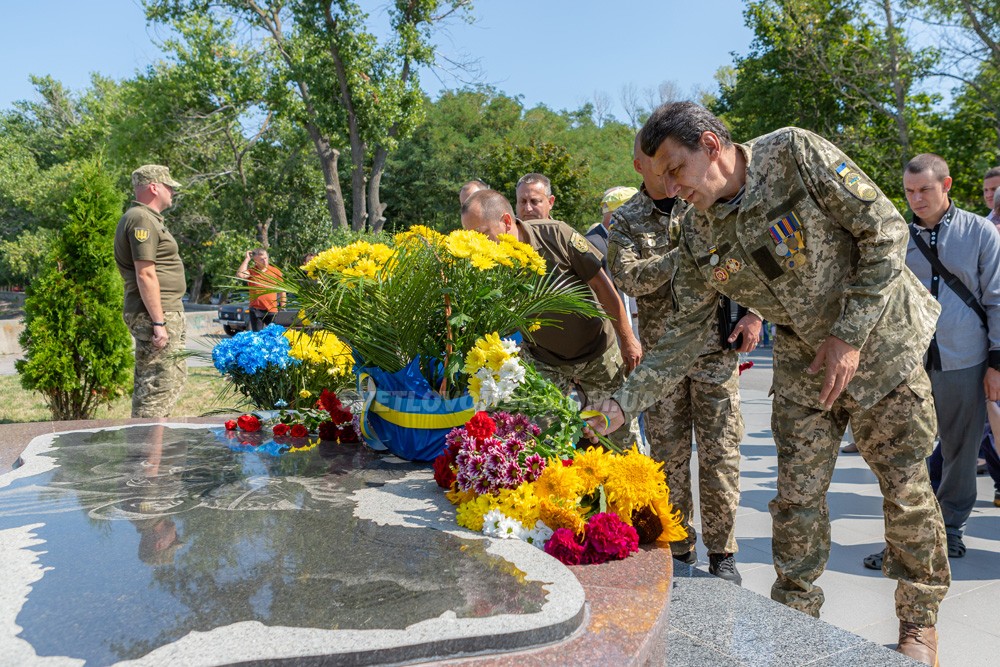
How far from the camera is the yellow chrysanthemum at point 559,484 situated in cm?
200

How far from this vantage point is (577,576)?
1.84 meters

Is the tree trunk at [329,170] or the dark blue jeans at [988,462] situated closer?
the dark blue jeans at [988,462]

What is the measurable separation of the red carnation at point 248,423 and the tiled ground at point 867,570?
210 centimetres

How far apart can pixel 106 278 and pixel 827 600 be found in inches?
237

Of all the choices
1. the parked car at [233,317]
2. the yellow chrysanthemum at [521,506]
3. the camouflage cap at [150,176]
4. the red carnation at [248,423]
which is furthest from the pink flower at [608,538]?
the parked car at [233,317]

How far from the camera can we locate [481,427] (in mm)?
2158

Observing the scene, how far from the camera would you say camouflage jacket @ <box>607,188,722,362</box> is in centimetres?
321

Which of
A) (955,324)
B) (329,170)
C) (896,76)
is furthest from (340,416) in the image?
(329,170)

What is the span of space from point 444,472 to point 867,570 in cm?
216

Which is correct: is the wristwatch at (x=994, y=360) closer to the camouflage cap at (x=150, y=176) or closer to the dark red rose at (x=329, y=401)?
the dark red rose at (x=329, y=401)

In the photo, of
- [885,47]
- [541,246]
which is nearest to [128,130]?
[885,47]

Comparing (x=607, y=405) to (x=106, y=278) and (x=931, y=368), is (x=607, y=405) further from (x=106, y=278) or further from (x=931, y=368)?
(x=106, y=278)

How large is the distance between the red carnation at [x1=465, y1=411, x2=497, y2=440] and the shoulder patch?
124cm

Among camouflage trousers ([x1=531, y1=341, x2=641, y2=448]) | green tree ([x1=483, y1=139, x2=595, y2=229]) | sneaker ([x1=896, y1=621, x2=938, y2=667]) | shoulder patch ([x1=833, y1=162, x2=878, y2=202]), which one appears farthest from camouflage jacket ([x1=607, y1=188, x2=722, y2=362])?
green tree ([x1=483, y1=139, x2=595, y2=229])
